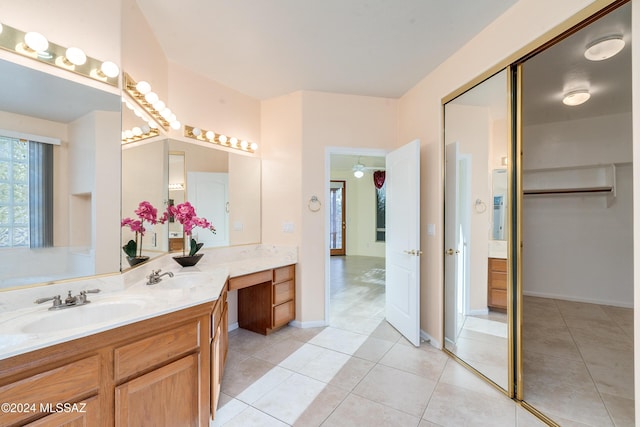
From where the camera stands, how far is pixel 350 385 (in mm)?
2066

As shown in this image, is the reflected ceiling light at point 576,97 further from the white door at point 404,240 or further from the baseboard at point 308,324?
the baseboard at point 308,324

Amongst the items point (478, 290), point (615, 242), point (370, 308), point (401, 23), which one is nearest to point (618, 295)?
point (615, 242)

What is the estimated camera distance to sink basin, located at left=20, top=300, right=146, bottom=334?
47.8 inches

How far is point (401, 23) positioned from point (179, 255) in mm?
2636

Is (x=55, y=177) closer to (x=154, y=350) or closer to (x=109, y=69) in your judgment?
(x=109, y=69)

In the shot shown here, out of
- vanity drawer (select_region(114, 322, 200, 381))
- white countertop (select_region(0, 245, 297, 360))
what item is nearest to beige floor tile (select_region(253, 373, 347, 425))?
vanity drawer (select_region(114, 322, 200, 381))

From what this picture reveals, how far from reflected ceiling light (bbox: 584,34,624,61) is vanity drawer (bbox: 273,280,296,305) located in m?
3.05

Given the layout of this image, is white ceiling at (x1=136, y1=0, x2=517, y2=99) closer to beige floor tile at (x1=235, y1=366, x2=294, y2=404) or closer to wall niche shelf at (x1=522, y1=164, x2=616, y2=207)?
wall niche shelf at (x1=522, y1=164, x2=616, y2=207)

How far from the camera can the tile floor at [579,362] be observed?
1771 mm

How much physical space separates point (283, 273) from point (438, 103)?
2.33 m

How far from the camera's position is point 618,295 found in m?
2.17

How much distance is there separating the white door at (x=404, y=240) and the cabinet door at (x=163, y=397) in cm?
203

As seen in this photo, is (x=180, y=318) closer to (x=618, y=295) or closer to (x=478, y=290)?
(x=478, y=290)

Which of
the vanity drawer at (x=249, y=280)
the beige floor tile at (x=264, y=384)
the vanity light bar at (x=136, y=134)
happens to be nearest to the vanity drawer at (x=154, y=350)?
the beige floor tile at (x=264, y=384)
